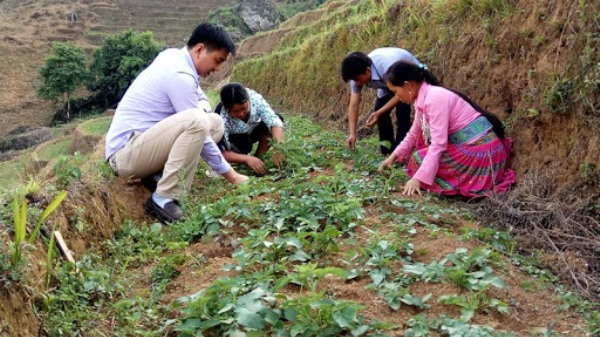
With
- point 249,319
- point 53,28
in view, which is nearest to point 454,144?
point 249,319

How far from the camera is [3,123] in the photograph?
34844 millimetres

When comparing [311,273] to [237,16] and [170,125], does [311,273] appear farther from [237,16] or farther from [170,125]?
[237,16]

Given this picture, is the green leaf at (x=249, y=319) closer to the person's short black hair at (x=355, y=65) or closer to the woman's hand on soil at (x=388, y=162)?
the woman's hand on soil at (x=388, y=162)

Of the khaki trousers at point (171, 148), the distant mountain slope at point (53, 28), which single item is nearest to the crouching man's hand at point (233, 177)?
the khaki trousers at point (171, 148)

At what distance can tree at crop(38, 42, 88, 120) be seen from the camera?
34.9m

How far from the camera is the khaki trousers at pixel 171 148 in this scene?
385cm

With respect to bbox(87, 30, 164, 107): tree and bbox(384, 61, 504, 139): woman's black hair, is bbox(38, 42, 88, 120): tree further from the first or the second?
bbox(384, 61, 504, 139): woman's black hair

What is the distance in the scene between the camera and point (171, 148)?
3.89 meters

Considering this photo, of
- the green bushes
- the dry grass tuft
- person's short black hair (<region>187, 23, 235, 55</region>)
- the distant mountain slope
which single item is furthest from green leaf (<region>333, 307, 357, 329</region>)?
the distant mountain slope

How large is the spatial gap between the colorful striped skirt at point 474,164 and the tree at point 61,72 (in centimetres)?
3492

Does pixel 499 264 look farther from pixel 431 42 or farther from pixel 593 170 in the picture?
pixel 431 42

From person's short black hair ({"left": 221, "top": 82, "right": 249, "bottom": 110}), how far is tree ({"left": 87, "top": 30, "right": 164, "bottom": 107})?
105 ft

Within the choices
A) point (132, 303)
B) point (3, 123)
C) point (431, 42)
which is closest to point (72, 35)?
point (3, 123)

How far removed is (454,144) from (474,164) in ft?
0.71
